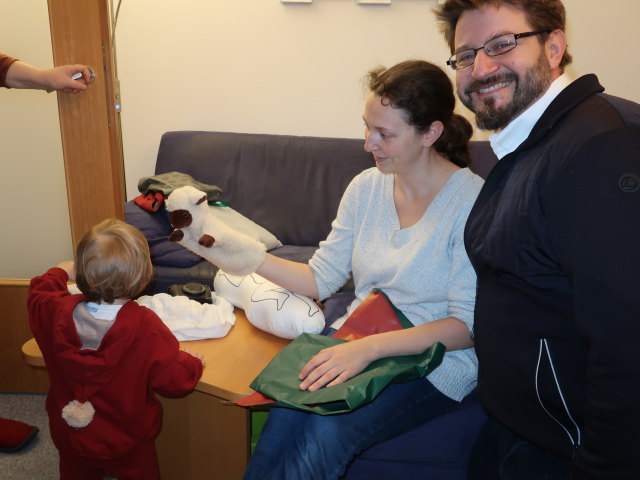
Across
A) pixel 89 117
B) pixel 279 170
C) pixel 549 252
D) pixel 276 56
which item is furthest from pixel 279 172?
pixel 549 252

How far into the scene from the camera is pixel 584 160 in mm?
814

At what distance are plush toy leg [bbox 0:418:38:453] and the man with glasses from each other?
58.7 inches

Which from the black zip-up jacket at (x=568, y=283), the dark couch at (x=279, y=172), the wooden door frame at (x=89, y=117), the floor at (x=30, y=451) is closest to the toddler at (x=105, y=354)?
the wooden door frame at (x=89, y=117)

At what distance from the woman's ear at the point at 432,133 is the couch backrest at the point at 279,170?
1285mm

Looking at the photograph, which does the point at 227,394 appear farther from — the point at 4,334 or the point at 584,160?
the point at 4,334

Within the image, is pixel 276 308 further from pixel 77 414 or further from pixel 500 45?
pixel 500 45

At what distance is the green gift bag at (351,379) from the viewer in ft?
3.94

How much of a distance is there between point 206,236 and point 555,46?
35.2 inches

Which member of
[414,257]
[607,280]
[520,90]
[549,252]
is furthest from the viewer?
[414,257]

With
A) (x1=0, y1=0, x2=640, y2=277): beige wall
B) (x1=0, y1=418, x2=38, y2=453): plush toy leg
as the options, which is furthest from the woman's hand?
(x1=0, y1=0, x2=640, y2=277): beige wall

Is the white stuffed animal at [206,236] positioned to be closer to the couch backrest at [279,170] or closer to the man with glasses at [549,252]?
the man with glasses at [549,252]

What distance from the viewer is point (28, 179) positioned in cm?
214

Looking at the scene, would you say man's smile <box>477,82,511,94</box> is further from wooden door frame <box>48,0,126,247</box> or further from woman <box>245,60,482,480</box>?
wooden door frame <box>48,0,126,247</box>

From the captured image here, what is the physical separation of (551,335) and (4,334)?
79.9 inches
